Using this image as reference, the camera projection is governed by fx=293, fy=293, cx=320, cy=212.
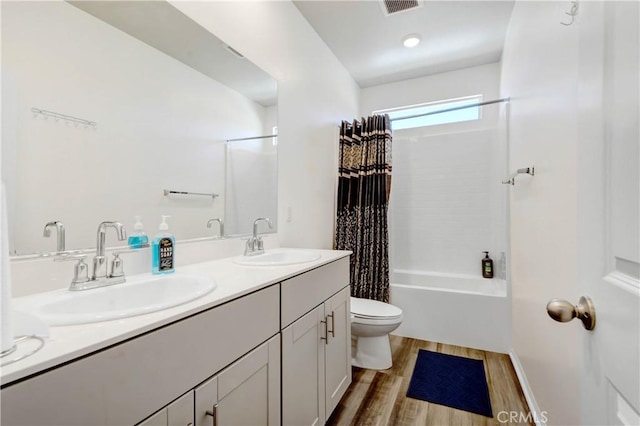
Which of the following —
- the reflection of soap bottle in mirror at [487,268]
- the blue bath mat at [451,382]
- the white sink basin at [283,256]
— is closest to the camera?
the white sink basin at [283,256]

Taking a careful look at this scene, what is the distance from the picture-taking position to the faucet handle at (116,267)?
0.96 meters

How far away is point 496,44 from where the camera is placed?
2607mm

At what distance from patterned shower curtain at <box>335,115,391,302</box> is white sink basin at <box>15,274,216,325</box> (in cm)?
186

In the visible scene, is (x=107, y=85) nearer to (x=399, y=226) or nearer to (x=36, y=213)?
(x=36, y=213)

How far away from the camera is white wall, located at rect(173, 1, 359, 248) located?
164 centimetres

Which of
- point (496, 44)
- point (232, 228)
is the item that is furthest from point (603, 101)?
point (496, 44)

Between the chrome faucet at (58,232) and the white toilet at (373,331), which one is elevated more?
the chrome faucet at (58,232)

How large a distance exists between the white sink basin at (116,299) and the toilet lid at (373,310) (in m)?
1.35

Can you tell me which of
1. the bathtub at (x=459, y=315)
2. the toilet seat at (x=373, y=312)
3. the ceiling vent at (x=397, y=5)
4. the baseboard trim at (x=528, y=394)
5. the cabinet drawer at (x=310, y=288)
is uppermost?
the ceiling vent at (x=397, y=5)

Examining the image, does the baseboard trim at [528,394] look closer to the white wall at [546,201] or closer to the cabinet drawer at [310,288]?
the white wall at [546,201]

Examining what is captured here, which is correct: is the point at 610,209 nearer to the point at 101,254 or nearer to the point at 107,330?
the point at 107,330

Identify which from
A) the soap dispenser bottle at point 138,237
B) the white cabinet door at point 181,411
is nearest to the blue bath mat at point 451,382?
the white cabinet door at point 181,411
